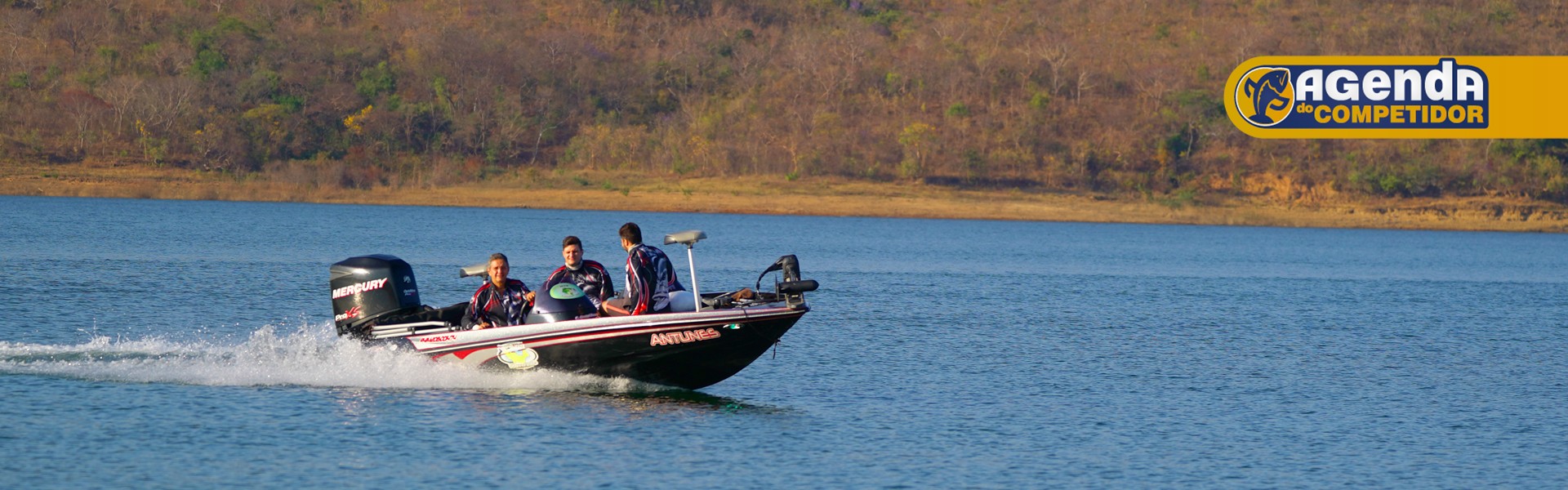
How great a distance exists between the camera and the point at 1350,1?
121250mm

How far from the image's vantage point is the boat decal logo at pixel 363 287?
15.9m

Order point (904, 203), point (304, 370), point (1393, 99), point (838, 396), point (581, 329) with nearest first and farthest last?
point (581, 329) → point (304, 370) → point (838, 396) → point (904, 203) → point (1393, 99)

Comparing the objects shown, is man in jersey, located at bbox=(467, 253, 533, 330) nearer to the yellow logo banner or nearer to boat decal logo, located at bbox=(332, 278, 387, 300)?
boat decal logo, located at bbox=(332, 278, 387, 300)

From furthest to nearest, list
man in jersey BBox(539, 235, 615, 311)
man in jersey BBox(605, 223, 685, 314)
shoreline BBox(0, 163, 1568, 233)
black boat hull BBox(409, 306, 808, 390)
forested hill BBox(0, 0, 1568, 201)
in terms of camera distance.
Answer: forested hill BBox(0, 0, 1568, 201), shoreline BBox(0, 163, 1568, 233), man in jersey BBox(539, 235, 615, 311), black boat hull BBox(409, 306, 808, 390), man in jersey BBox(605, 223, 685, 314)

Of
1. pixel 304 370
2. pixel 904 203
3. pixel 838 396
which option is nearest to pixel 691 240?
pixel 838 396

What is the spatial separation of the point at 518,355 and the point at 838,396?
3.52 metres

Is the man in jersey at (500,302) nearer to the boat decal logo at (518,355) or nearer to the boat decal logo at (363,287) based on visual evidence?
the boat decal logo at (518,355)

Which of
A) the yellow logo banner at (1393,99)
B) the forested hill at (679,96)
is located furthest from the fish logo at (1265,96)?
the forested hill at (679,96)

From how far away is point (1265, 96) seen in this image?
95.8 meters

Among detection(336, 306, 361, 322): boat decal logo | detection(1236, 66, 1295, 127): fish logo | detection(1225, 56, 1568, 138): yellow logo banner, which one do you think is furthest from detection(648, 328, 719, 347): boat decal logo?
detection(1236, 66, 1295, 127): fish logo

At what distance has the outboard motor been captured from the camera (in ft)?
50.7

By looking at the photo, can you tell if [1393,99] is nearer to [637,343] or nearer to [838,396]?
[838,396]

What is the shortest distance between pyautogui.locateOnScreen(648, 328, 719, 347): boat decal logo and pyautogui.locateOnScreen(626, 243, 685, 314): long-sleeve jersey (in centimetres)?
28

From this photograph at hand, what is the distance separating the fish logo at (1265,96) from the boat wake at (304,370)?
81576 mm
